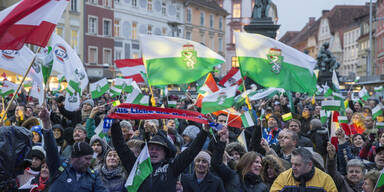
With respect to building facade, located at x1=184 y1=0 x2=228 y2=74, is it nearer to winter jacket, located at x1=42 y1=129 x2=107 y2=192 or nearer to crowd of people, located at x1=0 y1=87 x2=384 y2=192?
crowd of people, located at x1=0 y1=87 x2=384 y2=192

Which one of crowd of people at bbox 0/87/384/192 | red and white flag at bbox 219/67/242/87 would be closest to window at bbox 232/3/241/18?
red and white flag at bbox 219/67/242/87

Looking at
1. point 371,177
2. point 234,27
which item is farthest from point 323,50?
point 234,27

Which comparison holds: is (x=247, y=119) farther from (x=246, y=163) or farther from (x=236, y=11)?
(x=236, y=11)

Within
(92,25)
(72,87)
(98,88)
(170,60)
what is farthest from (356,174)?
(92,25)

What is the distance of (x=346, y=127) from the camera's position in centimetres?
1023

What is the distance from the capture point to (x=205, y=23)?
66188 mm

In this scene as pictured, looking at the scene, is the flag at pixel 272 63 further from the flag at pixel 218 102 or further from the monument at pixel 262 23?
the monument at pixel 262 23

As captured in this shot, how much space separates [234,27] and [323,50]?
48450mm

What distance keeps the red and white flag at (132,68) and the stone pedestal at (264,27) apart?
7670mm

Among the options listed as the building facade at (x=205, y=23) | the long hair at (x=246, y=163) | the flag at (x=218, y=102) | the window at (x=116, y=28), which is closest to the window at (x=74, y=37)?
the window at (x=116, y=28)

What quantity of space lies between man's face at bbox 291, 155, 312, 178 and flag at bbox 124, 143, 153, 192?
140 cm

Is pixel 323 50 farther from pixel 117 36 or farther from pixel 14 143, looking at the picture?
pixel 14 143

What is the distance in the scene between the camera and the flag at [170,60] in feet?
39.2

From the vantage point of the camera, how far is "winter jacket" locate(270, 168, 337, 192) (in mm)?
5391
